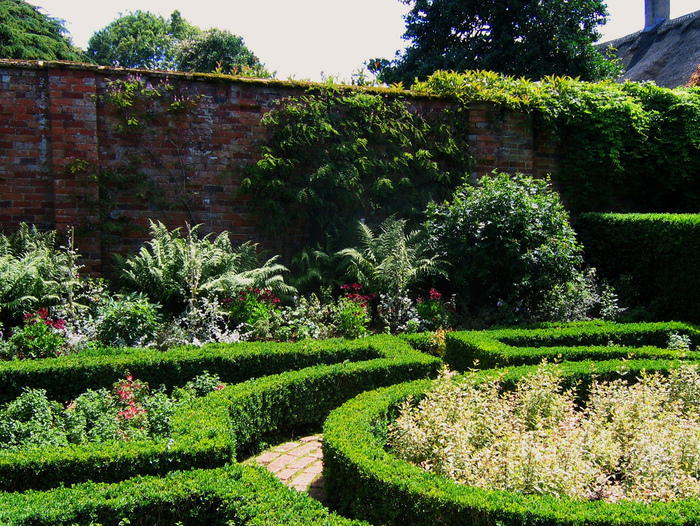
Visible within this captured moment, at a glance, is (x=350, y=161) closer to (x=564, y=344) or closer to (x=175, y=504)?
(x=564, y=344)

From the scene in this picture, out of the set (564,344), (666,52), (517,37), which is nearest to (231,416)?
(564,344)

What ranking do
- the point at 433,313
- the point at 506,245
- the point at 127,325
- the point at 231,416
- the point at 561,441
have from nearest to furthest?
the point at 561,441, the point at 231,416, the point at 127,325, the point at 433,313, the point at 506,245

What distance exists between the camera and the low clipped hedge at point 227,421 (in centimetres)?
334

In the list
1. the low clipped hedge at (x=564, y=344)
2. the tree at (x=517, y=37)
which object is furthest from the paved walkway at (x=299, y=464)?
the tree at (x=517, y=37)

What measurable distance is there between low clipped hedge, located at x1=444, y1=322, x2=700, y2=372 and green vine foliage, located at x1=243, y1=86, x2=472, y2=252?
10.4 feet

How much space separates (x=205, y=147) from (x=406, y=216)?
3056mm

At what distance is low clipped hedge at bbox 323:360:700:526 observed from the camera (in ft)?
8.78

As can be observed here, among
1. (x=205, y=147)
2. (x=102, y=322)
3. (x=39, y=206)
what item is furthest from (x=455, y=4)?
(x=102, y=322)

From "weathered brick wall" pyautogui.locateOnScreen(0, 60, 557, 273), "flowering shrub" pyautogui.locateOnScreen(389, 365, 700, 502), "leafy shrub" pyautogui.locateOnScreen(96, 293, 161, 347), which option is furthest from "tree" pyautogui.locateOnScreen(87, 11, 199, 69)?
"flowering shrub" pyautogui.locateOnScreen(389, 365, 700, 502)

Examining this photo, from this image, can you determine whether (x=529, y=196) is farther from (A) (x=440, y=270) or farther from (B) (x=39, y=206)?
(B) (x=39, y=206)

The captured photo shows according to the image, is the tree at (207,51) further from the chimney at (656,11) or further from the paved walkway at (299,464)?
the paved walkway at (299,464)

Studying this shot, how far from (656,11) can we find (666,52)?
3.42 meters

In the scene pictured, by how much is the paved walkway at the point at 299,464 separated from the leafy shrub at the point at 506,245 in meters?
3.66

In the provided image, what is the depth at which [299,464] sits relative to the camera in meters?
4.34
